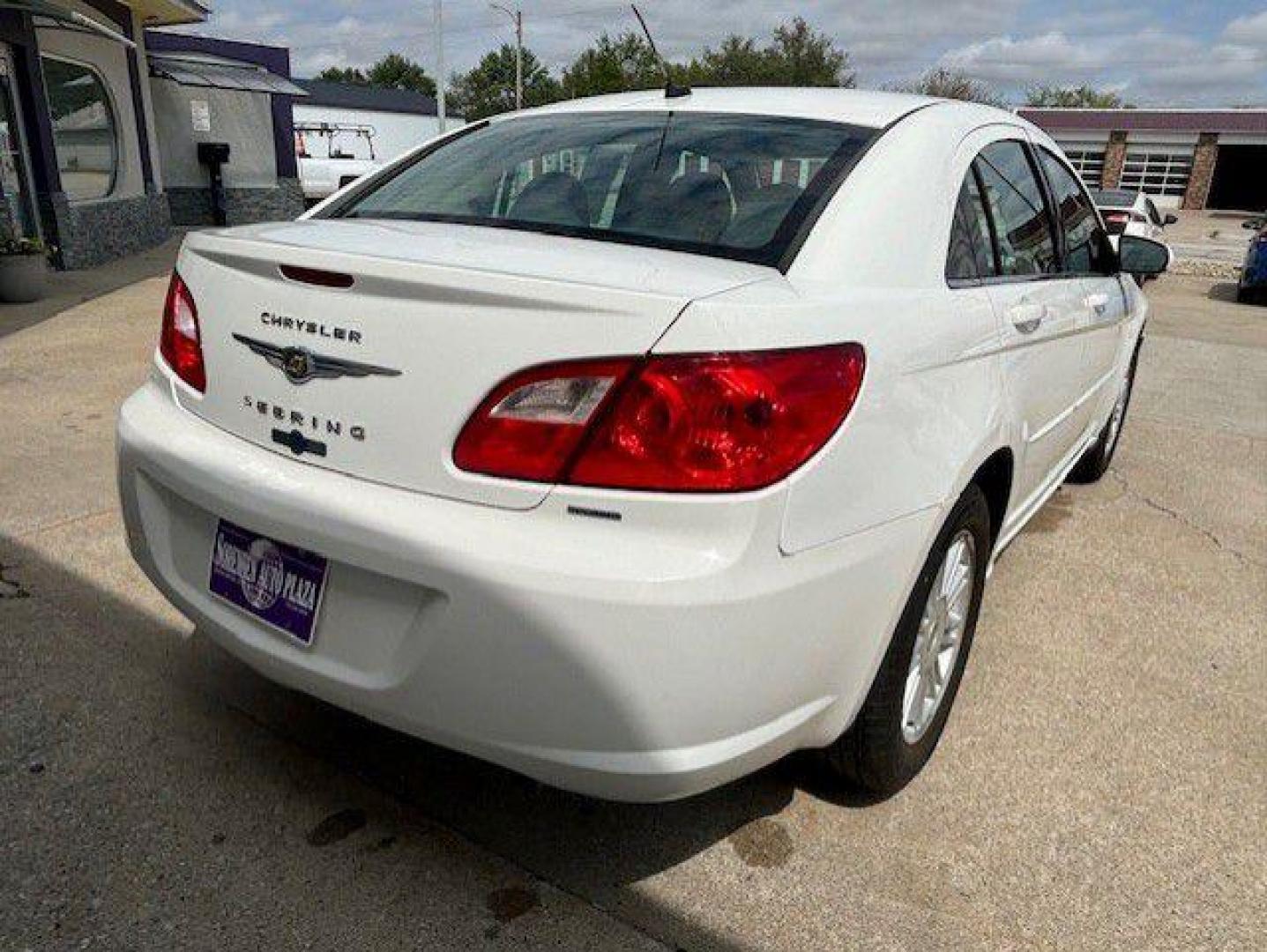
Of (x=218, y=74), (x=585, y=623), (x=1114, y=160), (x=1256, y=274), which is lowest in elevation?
(x=1114, y=160)

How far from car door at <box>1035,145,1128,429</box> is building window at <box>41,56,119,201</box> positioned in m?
10.7

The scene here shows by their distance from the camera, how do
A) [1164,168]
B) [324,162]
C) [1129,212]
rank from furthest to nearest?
1. [1164,168]
2. [324,162]
3. [1129,212]

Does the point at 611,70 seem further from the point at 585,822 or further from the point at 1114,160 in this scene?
the point at 585,822

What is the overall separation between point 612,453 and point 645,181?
100 cm

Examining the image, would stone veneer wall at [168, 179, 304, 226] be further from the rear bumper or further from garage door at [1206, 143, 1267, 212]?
garage door at [1206, 143, 1267, 212]

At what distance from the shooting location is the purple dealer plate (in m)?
1.82

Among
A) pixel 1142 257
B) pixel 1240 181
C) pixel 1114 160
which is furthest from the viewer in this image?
pixel 1240 181

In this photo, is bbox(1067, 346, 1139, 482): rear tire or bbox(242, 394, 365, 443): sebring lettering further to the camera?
bbox(1067, 346, 1139, 482): rear tire

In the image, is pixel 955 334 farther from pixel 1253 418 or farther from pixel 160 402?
pixel 1253 418

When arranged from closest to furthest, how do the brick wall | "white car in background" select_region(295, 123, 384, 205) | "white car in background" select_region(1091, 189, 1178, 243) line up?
"white car in background" select_region(1091, 189, 1178, 243) → "white car in background" select_region(295, 123, 384, 205) → the brick wall

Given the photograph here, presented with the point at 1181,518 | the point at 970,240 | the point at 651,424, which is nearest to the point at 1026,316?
the point at 970,240

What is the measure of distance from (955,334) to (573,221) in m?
0.88

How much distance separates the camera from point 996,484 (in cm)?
260

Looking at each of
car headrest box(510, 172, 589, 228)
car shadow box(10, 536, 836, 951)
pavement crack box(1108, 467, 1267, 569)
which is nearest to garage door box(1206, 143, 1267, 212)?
pavement crack box(1108, 467, 1267, 569)
